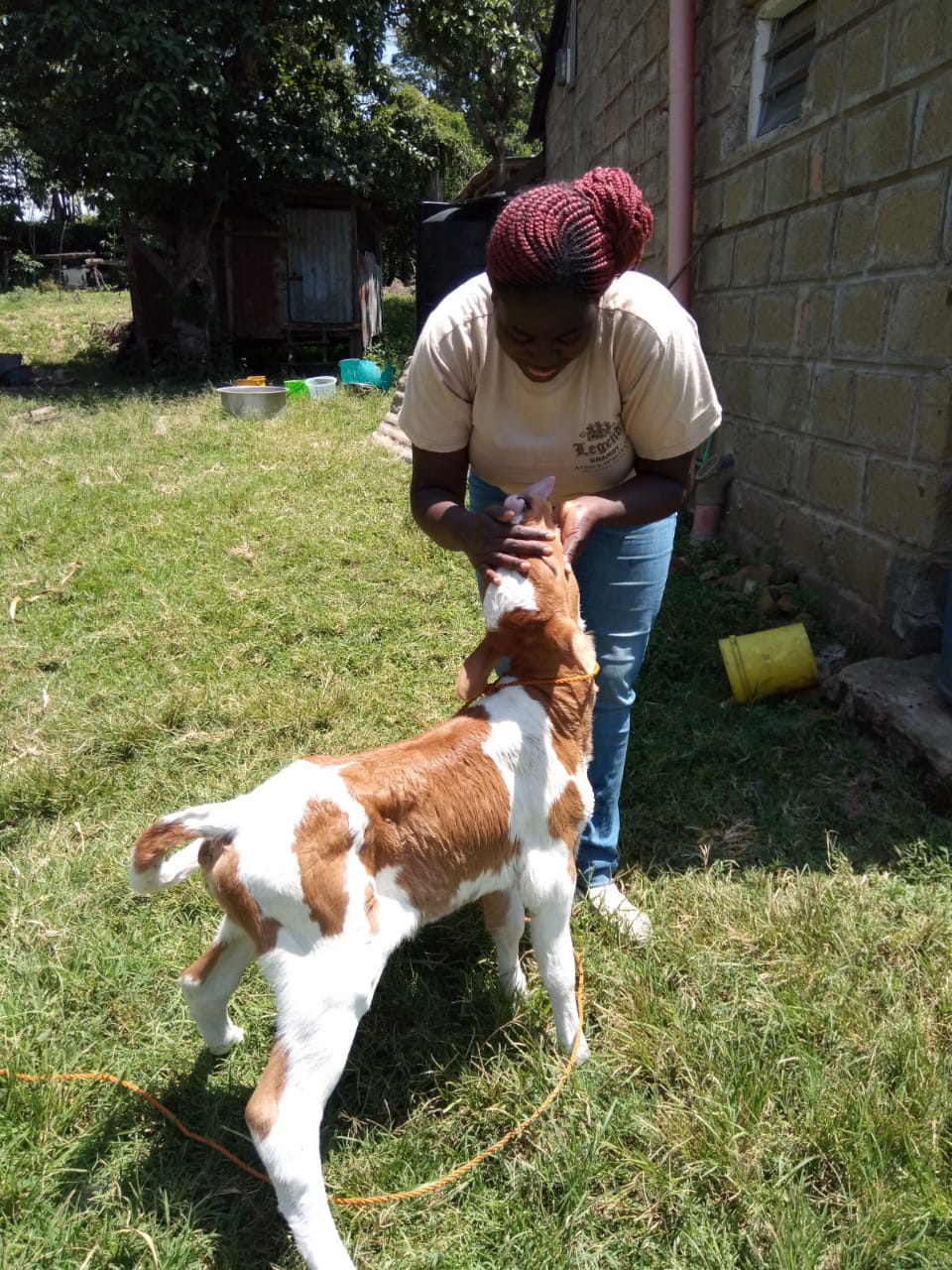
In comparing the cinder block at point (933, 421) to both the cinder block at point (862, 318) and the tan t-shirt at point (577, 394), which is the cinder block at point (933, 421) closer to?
the cinder block at point (862, 318)

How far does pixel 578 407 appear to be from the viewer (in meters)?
2.32

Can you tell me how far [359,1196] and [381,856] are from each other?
848 mm

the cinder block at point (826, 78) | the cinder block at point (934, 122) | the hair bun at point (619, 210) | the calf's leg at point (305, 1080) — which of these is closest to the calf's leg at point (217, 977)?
the calf's leg at point (305, 1080)

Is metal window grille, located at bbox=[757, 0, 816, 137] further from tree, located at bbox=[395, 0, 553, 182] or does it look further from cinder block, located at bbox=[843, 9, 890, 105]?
tree, located at bbox=[395, 0, 553, 182]

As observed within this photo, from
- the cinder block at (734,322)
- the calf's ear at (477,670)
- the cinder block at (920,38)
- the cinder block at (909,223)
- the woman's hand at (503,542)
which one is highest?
the cinder block at (920,38)

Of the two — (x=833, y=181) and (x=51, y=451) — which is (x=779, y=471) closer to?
(x=833, y=181)

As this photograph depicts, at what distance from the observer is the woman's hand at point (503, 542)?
7.03ft

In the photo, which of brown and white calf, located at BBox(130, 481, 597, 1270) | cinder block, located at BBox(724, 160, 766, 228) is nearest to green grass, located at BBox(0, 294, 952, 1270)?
brown and white calf, located at BBox(130, 481, 597, 1270)

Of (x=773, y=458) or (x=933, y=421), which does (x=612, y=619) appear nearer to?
(x=933, y=421)

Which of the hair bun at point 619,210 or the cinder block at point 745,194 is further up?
the cinder block at point 745,194

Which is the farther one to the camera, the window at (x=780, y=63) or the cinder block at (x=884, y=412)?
the window at (x=780, y=63)

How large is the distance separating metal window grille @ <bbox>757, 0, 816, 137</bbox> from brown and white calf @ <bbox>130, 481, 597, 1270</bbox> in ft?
12.7

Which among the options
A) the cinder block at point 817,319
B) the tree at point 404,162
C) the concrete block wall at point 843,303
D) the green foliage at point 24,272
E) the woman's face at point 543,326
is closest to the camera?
the woman's face at point 543,326

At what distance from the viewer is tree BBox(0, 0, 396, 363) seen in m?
11.0
